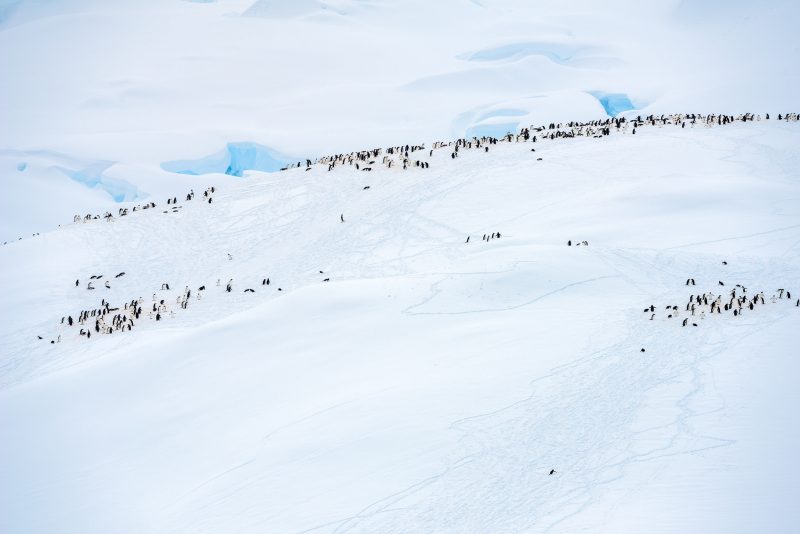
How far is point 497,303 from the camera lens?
10.5 metres

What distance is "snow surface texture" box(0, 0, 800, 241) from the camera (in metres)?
36.8

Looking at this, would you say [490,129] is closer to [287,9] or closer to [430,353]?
[430,353]

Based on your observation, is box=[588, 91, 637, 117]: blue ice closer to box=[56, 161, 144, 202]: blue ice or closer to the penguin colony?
the penguin colony

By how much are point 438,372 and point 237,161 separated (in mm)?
33809

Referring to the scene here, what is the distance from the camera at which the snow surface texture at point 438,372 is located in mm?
5816

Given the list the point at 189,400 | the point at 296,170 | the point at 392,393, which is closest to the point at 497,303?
the point at 392,393

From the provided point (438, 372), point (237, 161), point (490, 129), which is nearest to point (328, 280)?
point (438, 372)

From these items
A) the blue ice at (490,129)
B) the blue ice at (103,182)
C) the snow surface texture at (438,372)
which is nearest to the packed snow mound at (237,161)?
the blue ice at (103,182)

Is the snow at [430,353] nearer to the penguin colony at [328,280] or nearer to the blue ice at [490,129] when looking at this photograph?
the penguin colony at [328,280]

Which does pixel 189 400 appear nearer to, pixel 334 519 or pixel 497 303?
pixel 334 519

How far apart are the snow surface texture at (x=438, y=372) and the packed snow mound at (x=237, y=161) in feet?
68.1

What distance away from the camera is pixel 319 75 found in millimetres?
53531

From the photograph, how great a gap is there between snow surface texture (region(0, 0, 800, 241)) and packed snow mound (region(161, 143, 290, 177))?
157 mm

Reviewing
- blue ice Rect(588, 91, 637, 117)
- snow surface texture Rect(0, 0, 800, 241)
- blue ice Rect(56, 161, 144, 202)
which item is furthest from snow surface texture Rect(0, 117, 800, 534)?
blue ice Rect(588, 91, 637, 117)
